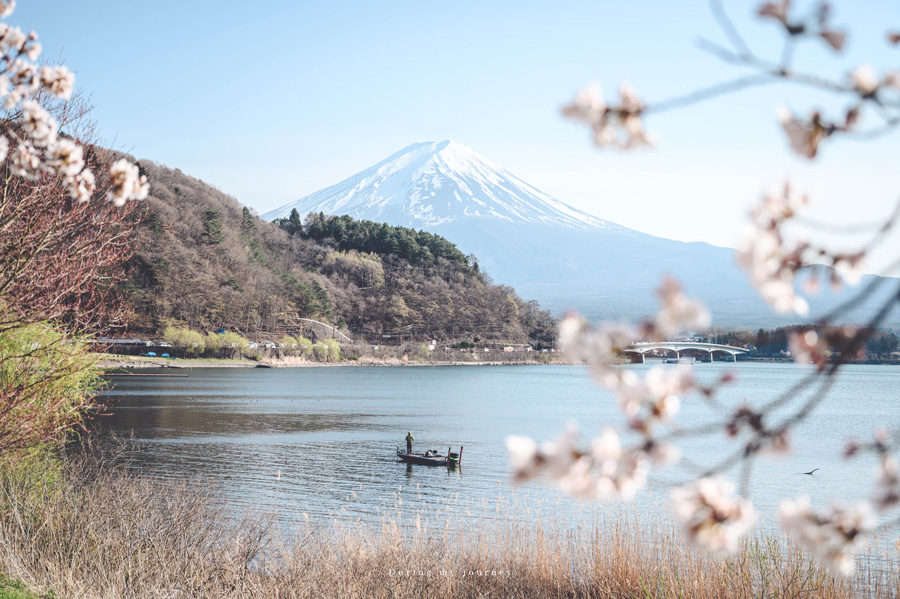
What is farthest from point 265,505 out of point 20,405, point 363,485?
point 20,405

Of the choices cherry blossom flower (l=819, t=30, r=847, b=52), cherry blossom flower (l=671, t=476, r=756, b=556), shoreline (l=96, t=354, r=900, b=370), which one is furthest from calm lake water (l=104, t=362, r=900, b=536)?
shoreline (l=96, t=354, r=900, b=370)

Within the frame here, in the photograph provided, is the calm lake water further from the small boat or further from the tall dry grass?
the tall dry grass

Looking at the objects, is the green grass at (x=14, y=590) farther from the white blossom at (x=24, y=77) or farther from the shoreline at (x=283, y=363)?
the shoreline at (x=283, y=363)

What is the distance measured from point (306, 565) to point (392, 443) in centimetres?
1897

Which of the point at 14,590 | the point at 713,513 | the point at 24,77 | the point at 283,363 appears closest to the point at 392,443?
the point at 14,590

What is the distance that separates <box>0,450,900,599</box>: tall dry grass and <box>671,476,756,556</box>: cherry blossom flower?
5.65m

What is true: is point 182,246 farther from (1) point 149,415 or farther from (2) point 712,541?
(2) point 712,541

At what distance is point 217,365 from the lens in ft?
256

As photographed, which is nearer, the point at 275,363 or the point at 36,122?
the point at 36,122

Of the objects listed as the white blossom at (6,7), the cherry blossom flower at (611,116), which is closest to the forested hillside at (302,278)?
the white blossom at (6,7)

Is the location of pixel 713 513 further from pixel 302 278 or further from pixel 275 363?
pixel 302 278

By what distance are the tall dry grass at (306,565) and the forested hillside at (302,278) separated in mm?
71592

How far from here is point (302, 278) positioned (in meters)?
102

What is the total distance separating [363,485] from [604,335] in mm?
18270
